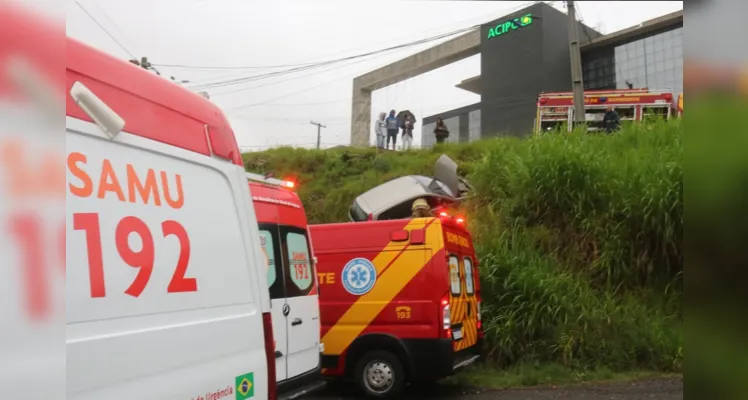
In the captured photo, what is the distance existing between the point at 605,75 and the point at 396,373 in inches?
154

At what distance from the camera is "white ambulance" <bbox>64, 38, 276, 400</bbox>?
1550 mm

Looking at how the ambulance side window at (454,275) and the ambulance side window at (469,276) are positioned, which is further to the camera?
the ambulance side window at (469,276)

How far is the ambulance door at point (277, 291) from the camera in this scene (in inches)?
185

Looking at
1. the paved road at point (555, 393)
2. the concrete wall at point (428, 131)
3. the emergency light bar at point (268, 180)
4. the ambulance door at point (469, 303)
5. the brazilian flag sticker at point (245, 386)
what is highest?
the concrete wall at point (428, 131)

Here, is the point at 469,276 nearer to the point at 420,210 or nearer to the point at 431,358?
the point at 431,358

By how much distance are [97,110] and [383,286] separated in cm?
491

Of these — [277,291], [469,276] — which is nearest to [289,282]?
[277,291]

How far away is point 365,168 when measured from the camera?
12.5m

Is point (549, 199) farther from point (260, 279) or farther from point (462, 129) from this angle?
point (260, 279)

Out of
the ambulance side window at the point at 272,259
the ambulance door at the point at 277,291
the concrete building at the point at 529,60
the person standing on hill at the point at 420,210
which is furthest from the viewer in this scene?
the person standing on hill at the point at 420,210

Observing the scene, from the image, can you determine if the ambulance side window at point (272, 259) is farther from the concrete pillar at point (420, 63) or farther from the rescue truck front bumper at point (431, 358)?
the concrete pillar at point (420, 63)

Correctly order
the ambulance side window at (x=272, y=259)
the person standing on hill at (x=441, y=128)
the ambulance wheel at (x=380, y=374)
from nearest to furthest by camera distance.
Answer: the person standing on hill at (x=441, y=128) < the ambulance side window at (x=272, y=259) < the ambulance wheel at (x=380, y=374)

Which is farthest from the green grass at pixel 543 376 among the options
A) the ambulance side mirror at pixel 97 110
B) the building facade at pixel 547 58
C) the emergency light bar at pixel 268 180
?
the ambulance side mirror at pixel 97 110

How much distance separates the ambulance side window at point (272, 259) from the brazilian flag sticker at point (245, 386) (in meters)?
2.55
